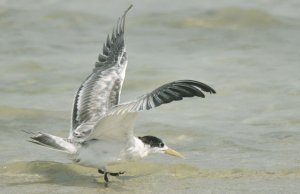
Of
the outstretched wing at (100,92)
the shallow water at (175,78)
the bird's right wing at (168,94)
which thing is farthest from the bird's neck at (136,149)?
the bird's right wing at (168,94)

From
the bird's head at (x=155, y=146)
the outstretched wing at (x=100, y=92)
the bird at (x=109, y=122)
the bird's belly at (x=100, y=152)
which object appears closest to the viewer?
the bird at (x=109, y=122)

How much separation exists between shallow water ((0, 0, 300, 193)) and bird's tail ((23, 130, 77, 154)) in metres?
0.36

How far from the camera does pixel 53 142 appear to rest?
299 inches

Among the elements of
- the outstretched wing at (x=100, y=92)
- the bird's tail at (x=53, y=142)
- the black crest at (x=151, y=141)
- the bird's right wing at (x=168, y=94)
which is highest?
the outstretched wing at (x=100, y=92)

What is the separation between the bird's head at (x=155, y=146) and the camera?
8.39 m

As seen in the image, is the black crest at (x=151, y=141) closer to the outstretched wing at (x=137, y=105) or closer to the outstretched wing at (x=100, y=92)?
the outstretched wing at (x=137, y=105)

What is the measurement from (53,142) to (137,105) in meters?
0.93

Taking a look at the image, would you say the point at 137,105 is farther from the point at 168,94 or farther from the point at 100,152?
the point at 100,152

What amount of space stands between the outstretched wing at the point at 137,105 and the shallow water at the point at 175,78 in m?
0.51

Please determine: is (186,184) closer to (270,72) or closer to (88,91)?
(88,91)

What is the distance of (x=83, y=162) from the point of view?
7.96 metres

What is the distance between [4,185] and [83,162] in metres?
0.73

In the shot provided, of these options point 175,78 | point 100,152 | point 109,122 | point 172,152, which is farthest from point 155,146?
point 175,78

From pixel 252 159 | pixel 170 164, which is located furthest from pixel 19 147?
pixel 252 159
